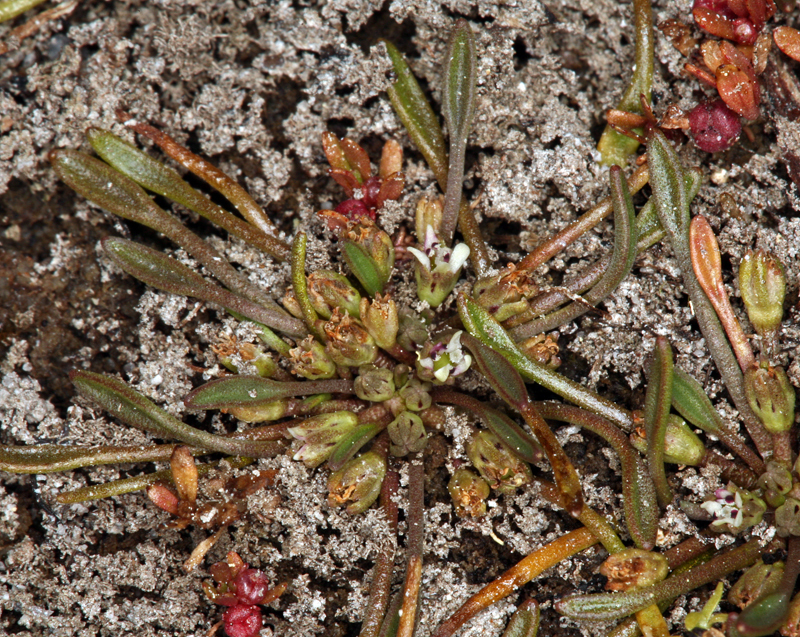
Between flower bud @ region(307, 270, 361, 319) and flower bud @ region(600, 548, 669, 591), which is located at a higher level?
flower bud @ region(307, 270, 361, 319)

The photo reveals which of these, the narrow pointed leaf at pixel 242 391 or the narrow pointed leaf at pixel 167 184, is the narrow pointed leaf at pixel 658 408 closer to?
the narrow pointed leaf at pixel 242 391

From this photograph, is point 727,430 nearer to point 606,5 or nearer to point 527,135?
point 527,135

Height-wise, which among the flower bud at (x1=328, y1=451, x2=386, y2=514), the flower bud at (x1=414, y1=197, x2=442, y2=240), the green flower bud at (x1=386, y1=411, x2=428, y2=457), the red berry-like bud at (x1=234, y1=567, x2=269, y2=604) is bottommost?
the red berry-like bud at (x1=234, y1=567, x2=269, y2=604)

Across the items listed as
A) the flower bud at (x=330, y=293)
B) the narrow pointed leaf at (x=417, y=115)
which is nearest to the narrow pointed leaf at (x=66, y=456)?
the flower bud at (x=330, y=293)

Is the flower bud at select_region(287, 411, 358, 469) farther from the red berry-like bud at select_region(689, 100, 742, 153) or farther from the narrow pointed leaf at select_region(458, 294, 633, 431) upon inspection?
the red berry-like bud at select_region(689, 100, 742, 153)

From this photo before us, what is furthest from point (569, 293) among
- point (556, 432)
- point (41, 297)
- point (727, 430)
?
point (41, 297)

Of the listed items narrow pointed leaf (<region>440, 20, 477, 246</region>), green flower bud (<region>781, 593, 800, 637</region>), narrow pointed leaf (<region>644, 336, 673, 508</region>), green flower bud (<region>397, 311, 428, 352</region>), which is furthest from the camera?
narrow pointed leaf (<region>440, 20, 477, 246</region>)

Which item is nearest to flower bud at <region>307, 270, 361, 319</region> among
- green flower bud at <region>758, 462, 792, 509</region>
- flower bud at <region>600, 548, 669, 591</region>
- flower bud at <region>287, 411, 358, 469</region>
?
flower bud at <region>287, 411, 358, 469</region>

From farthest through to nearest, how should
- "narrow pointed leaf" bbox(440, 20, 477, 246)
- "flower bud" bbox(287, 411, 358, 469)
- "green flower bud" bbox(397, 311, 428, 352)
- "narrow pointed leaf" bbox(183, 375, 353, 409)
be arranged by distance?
"narrow pointed leaf" bbox(440, 20, 477, 246)
"green flower bud" bbox(397, 311, 428, 352)
"flower bud" bbox(287, 411, 358, 469)
"narrow pointed leaf" bbox(183, 375, 353, 409)
